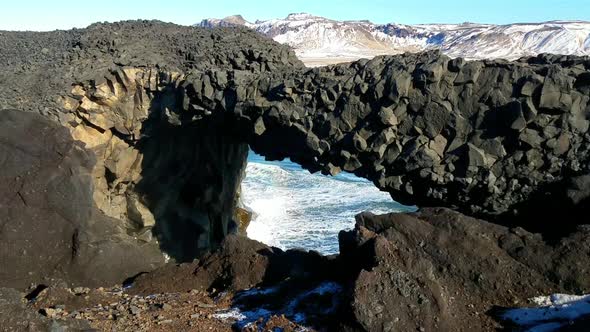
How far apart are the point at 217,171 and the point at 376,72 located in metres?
6.78

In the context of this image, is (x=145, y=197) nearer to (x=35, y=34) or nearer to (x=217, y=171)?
(x=217, y=171)

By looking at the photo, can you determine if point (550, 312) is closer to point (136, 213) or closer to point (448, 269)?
point (448, 269)

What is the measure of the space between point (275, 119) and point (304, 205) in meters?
16.9

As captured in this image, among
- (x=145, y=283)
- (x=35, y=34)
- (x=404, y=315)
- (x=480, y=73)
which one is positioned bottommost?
(x=145, y=283)

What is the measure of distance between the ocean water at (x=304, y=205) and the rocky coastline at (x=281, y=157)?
767 centimetres

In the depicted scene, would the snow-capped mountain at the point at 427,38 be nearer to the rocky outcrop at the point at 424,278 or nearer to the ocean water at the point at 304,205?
the ocean water at the point at 304,205

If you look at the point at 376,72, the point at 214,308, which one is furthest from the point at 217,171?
the point at 214,308

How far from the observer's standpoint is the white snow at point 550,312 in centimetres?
657

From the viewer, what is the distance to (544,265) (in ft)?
24.8

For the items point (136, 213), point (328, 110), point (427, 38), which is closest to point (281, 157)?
point (328, 110)

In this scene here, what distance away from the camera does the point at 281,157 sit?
13.0m

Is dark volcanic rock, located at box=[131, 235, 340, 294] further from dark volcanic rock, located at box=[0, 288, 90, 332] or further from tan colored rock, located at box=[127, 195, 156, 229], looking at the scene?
tan colored rock, located at box=[127, 195, 156, 229]

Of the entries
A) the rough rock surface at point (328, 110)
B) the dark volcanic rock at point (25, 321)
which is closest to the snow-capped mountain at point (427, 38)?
the rough rock surface at point (328, 110)

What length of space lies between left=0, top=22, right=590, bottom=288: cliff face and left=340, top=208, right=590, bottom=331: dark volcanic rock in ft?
4.90
